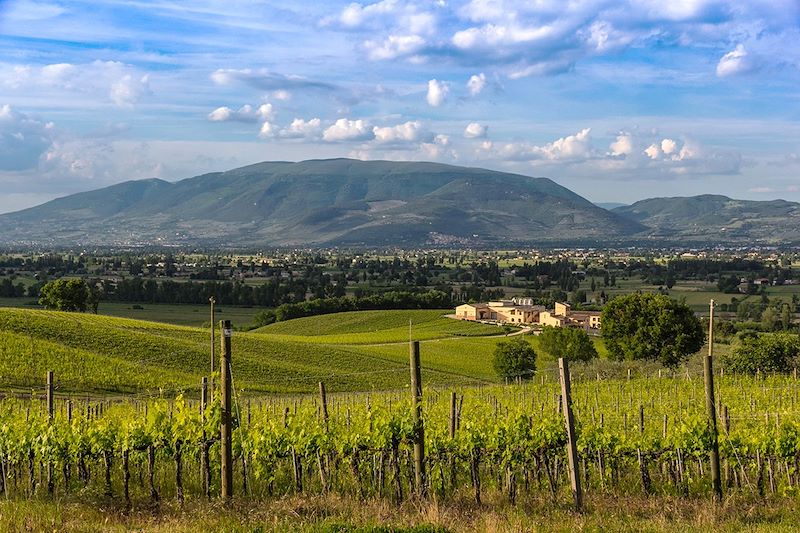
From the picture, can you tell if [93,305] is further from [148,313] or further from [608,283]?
[608,283]

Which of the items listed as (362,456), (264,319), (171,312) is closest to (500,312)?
(264,319)

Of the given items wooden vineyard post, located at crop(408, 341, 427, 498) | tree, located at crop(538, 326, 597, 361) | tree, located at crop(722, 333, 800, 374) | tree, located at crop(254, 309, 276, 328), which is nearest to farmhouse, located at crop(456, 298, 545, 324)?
tree, located at crop(254, 309, 276, 328)

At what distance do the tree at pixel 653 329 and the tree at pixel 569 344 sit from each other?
3.63 metres

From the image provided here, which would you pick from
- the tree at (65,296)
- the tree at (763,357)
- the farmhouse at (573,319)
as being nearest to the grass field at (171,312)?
the tree at (65,296)

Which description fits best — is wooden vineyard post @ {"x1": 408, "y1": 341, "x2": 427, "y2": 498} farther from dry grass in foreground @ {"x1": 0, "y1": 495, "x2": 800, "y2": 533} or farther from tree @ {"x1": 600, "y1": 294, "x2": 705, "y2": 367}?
tree @ {"x1": 600, "y1": 294, "x2": 705, "y2": 367}

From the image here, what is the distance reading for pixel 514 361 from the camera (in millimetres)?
62781

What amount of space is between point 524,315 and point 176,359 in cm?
6411

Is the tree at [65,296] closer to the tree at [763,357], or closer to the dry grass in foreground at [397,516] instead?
the tree at [763,357]

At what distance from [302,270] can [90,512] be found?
622 feet

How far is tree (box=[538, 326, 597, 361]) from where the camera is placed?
69812mm

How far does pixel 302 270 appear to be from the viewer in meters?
200

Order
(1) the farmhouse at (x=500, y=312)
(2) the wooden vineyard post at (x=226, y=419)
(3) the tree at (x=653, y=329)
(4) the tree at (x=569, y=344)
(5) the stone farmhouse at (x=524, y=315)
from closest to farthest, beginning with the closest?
(2) the wooden vineyard post at (x=226, y=419)
(3) the tree at (x=653, y=329)
(4) the tree at (x=569, y=344)
(1) the farmhouse at (x=500, y=312)
(5) the stone farmhouse at (x=524, y=315)

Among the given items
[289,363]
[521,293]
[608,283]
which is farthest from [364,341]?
[608,283]

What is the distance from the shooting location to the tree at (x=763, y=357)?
5184 centimetres
